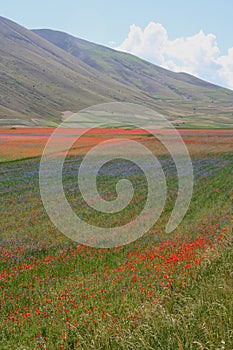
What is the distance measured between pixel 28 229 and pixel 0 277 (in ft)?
19.7

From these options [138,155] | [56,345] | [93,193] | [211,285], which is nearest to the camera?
[56,345]

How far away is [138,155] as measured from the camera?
4706 centimetres

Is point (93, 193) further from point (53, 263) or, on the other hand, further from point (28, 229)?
point (53, 263)

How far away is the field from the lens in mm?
6930

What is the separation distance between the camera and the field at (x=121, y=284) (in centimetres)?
693

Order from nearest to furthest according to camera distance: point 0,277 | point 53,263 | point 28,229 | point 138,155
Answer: point 0,277 < point 53,263 < point 28,229 < point 138,155

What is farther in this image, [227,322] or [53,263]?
[53,263]

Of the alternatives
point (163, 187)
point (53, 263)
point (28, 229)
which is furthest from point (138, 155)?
point (53, 263)

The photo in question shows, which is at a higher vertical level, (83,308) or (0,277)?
(83,308)

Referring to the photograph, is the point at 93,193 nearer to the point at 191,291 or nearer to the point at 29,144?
the point at 191,291

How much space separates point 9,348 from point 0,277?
15.6 ft

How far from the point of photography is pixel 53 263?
13.6m

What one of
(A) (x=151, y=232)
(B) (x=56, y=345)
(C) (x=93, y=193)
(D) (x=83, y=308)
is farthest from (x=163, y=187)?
(B) (x=56, y=345)

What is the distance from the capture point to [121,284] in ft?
34.4
